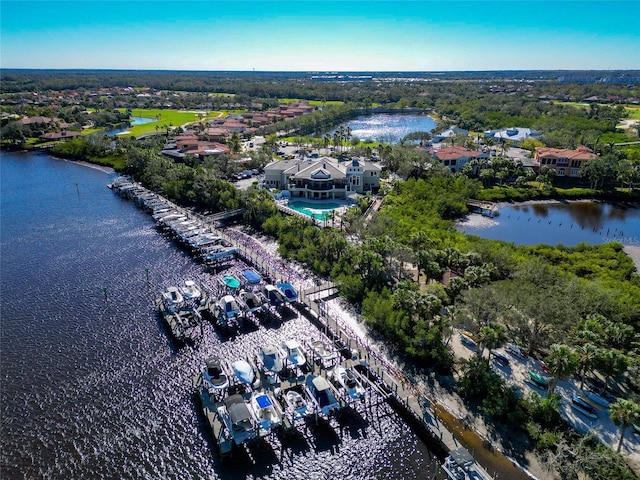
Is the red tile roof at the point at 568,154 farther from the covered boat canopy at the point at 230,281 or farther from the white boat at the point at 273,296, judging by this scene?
the covered boat canopy at the point at 230,281

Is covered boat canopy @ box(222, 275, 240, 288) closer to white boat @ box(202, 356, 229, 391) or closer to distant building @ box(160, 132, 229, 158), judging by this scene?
white boat @ box(202, 356, 229, 391)

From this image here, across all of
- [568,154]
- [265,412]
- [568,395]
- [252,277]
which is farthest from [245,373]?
[568,154]

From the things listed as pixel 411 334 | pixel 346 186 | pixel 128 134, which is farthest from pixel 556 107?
pixel 411 334

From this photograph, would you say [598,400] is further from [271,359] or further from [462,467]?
[271,359]

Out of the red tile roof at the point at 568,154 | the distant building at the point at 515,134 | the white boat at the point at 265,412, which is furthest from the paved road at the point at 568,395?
the distant building at the point at 515,134

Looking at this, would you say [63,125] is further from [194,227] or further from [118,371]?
[118,371]
